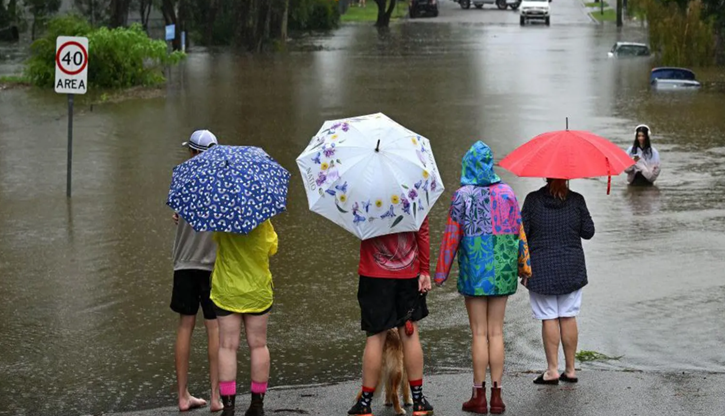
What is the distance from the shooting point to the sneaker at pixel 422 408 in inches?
277

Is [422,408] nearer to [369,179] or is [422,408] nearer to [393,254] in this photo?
[393,254]

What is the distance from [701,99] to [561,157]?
825 inches

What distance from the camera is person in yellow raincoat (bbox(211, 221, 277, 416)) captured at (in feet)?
22.6

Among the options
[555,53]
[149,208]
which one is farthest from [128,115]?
[555,53]

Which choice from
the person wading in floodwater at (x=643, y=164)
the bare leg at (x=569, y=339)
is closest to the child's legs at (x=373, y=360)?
the bare leg at (x=569, y=339)

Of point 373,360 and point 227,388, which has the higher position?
point 373,360

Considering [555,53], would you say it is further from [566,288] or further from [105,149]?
[566,288]

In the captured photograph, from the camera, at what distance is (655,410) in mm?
7125

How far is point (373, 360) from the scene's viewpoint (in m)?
6.97

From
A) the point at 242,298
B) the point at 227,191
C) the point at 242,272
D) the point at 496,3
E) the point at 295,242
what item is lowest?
the point at 295,242

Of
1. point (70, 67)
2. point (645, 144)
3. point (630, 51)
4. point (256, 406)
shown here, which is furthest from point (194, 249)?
point (630, 51)

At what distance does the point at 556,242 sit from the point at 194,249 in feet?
7.00

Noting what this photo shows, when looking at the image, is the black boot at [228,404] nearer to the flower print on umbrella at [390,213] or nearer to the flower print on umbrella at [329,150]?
the flower print on umbrella at [390,213]

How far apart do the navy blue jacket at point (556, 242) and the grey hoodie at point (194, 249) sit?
189 cm
